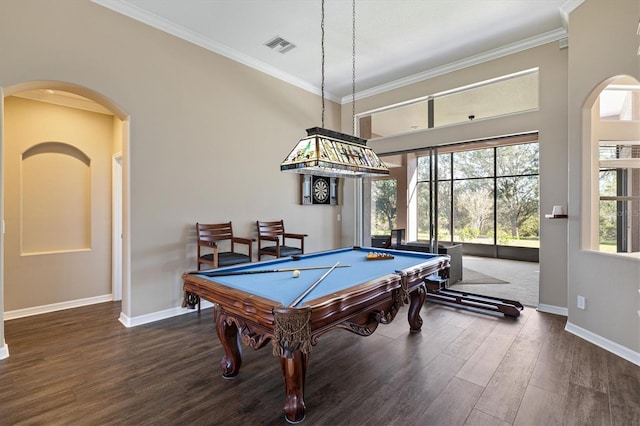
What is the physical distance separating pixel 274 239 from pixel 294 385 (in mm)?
2601

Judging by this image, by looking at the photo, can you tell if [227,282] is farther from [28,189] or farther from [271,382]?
[28,189]

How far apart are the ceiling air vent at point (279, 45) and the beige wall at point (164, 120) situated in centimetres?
56

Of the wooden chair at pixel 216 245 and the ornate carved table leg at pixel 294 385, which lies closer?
the ornate carved table leg at pixel 294 385

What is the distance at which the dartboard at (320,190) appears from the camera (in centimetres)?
558

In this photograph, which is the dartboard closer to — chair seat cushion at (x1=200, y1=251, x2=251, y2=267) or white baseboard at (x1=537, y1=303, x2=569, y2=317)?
chair seat cushion at (x1=200, y1=251, x2=251, y2=267)

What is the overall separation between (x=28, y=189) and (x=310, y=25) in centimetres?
408

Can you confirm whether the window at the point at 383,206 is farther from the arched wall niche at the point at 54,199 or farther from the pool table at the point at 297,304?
the arched wall niche at the point at 54,199

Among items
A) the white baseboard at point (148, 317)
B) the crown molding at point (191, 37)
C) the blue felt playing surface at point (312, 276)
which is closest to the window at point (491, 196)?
the crown molding at point (191, 37)

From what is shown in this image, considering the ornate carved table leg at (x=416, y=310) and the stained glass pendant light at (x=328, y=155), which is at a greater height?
the stained glass pendant light at (x=328, y=155)

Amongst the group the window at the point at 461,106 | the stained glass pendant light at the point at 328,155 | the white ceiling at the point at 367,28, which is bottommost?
the stained glass pendant light at the point at 328,155

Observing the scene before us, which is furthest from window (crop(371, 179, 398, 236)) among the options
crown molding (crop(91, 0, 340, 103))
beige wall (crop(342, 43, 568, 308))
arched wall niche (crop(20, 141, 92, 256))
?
arched wall niche (crop(20, 141, 92, 256))

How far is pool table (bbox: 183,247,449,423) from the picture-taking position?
1632 mm

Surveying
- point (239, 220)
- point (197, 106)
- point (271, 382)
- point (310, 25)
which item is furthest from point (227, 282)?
point (310, 25)

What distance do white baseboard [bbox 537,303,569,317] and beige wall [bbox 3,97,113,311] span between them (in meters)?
5.87
